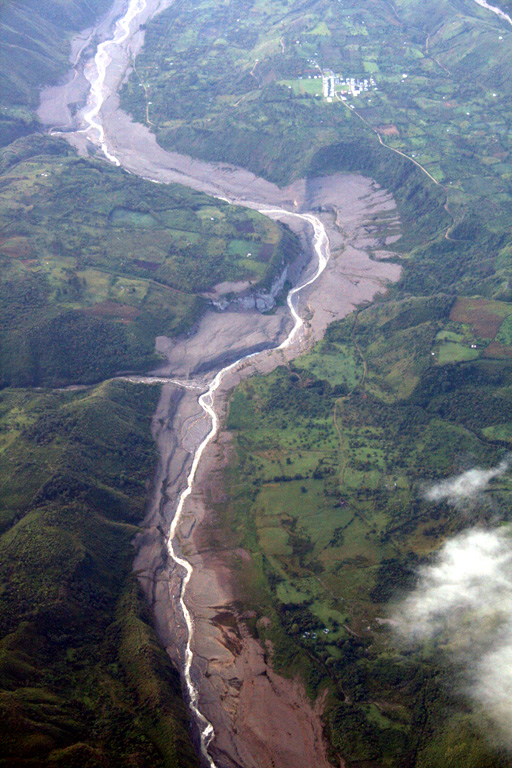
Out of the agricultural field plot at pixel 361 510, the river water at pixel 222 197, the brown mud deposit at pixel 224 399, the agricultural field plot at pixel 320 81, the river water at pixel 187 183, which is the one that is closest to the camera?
the agricultural field plot at pixel 361 510

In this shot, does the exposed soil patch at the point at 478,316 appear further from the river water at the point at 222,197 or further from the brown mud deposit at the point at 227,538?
the river water at the point at 222,197

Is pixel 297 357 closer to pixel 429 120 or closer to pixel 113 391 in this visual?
pixel 113 391

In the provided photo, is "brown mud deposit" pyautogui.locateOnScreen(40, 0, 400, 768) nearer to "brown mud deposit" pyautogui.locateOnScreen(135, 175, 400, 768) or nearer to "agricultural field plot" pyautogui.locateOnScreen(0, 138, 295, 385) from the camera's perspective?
"brown mud deposit" pyautogui.locateOnScreen(135, 175, 400, 768)

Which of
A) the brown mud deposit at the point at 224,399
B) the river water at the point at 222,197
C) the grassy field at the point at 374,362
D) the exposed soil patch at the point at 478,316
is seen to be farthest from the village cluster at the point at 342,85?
the exposed soil patch at the point at 478,316

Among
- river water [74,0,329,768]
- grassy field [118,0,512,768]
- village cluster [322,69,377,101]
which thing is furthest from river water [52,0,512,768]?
village cluster [322,69,377,101]

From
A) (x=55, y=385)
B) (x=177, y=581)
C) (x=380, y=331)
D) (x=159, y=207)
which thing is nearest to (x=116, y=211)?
(x=159, y=207)

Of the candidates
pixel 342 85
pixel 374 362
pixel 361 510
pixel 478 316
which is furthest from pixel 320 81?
pixel 361 510
